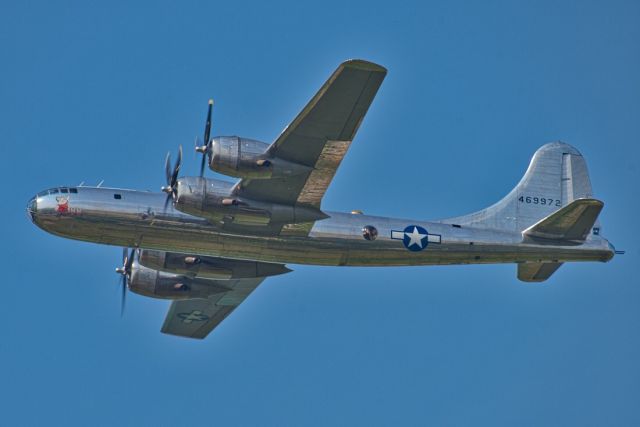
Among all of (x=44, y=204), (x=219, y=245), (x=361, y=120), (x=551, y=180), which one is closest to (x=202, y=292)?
(x=219, y=245)

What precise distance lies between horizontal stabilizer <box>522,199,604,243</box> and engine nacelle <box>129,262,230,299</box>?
13.2m

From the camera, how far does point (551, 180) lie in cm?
3975

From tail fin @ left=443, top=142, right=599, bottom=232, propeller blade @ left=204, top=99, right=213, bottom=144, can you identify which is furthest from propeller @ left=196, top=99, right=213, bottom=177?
tail fin @ left=443, top=142, right=599, bottom=232

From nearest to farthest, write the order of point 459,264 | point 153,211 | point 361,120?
1. point 361,120
2. point 153,211
3. point 459,264

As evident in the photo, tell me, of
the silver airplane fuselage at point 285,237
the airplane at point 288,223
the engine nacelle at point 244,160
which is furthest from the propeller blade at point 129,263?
the engine nacelle at point 244,160

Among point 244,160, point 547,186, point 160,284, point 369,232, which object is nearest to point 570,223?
point 547,186

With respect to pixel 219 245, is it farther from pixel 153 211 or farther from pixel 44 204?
pixel 44 204

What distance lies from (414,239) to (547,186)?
7.97 metres

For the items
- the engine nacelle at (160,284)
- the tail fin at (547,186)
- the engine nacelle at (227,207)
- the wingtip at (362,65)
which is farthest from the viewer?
the tail fin at (547,186)

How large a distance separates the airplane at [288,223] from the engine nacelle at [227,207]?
35 mm

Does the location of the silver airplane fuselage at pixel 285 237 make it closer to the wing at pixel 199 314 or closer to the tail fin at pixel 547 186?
the tail fin at pixel 547 186

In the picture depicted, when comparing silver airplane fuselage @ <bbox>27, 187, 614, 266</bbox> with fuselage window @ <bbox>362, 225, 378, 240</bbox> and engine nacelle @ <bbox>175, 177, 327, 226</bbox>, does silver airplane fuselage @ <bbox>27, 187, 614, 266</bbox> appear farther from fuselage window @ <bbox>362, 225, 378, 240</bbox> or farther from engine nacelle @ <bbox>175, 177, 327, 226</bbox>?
engine nacelle @ <bbox>175, 177, 327, 226</bbox>

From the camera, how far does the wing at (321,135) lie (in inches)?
1156

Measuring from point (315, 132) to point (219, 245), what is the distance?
18.5ft
